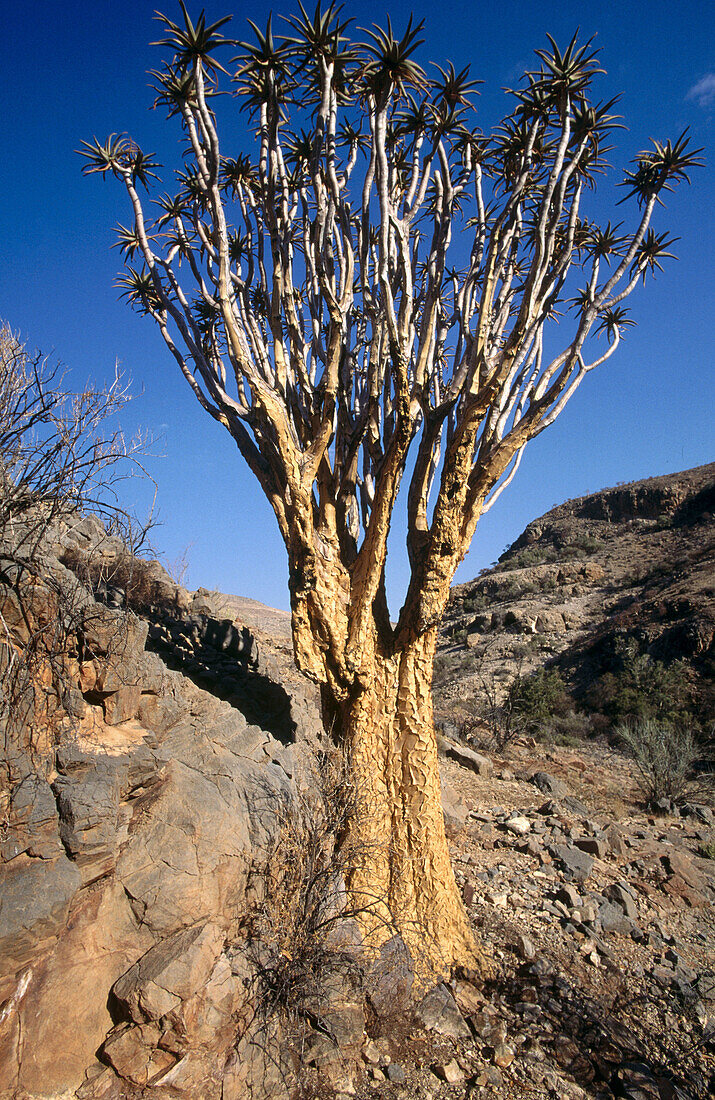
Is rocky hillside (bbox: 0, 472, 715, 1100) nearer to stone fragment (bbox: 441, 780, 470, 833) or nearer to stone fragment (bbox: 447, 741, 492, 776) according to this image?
stone fragment (bbox: 441, 780, 470, 833)

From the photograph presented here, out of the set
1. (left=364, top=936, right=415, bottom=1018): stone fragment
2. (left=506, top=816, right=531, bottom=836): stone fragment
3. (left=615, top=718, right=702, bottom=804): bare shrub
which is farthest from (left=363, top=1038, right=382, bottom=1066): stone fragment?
(left=615, top=718, right=702, bottom=804): bare shrub

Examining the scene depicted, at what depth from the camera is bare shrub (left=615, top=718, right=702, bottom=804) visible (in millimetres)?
9141

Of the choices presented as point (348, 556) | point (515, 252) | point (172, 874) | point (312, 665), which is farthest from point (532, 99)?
point (172, 874)

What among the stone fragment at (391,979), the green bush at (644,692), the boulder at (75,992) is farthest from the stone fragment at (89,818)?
the green bush at (644,692)

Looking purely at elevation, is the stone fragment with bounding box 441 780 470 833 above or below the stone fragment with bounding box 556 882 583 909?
above

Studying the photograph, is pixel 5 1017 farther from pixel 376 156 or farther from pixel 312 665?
pixel 376 156

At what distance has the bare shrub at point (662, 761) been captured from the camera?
9.14 metres

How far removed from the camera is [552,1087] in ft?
11.6

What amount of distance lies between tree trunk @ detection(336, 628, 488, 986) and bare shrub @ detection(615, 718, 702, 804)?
5941 mm

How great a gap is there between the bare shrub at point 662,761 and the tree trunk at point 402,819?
234 inches

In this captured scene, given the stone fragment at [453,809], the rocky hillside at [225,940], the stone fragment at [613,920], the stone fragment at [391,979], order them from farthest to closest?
1. the stone fragment at [453,809]
2. the stone fragment at [613,920]
3. the stone fragment at [391,979]
4. the rocky hillside at [225,940]

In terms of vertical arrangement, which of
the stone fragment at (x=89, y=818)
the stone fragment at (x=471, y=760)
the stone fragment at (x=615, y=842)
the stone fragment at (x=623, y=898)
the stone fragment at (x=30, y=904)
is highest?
the stone fragment at (x=89, y=818)

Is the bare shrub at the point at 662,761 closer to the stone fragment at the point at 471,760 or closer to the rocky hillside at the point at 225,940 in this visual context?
the stone fragment at the point at 471,760

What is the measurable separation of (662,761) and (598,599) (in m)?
15.6
